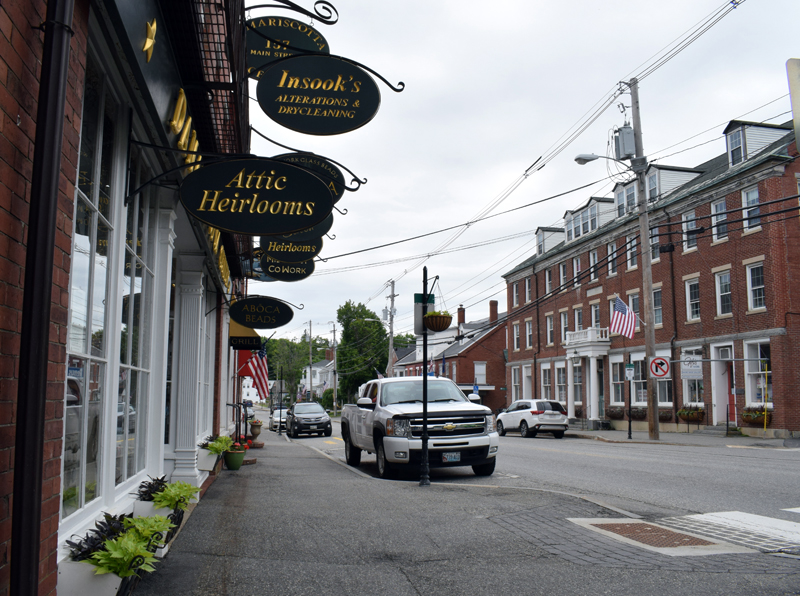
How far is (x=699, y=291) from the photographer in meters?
29.4

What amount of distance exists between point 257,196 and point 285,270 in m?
6.89

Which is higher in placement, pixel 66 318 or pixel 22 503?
pixel 66 318

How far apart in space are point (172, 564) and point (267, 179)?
10.1ft

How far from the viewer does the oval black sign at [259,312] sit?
11734 mm

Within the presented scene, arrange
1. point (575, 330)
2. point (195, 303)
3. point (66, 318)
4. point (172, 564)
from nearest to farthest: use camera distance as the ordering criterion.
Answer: point (66, 318) < point (172, 564) < point (195, 303) < point (575, 330)

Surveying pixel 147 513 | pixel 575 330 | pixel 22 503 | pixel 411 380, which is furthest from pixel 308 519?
pixel 575 330

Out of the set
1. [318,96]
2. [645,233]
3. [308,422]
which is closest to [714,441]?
[645,233]

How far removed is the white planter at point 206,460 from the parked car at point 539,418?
20.3m

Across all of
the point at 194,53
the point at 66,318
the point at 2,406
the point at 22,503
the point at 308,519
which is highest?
the point at 194,53

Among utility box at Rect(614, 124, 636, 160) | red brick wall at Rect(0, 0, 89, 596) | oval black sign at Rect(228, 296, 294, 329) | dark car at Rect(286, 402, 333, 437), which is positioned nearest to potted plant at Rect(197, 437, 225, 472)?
oval black sign at Rect(228, 296, 294, 329)

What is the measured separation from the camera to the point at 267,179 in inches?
195

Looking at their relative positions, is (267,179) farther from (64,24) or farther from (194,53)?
(64,24)

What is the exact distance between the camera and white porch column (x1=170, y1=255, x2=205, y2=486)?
29.5 feet

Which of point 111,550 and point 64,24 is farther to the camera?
point 111,550
